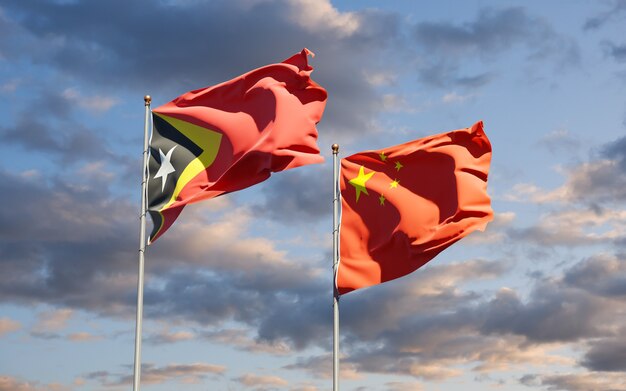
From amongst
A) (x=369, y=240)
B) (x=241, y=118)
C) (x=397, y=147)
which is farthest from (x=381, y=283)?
(x=241, y=118)

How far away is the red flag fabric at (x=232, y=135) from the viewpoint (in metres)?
40.0

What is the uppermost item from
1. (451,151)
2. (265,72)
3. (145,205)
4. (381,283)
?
(265,72)

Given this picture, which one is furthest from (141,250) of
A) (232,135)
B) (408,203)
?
(408,203)

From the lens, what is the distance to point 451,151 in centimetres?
4219

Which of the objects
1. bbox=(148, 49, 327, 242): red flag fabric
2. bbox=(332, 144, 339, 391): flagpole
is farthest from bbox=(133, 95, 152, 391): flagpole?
bbox=(332, 144, 339, 391): flagpole

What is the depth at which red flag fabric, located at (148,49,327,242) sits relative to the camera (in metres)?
40.0

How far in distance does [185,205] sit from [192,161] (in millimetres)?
1987

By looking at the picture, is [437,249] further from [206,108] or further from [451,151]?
[206,108]

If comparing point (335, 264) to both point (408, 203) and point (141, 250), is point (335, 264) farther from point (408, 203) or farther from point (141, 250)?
point (141, 250)

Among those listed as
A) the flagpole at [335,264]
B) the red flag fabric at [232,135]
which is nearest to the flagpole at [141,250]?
the red flag fabric at [232,135]

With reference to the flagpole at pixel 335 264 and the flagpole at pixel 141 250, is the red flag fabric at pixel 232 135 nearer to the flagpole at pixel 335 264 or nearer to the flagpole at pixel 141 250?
the flagpole at pixel 141 250

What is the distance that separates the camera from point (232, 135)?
41094mm

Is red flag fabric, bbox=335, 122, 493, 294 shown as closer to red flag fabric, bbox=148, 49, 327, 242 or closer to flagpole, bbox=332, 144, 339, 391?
flagpole, bbox=332, 144, 339, 391

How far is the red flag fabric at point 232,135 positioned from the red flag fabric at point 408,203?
3198 mm
